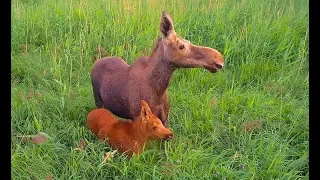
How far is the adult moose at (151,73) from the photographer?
2.84 meters

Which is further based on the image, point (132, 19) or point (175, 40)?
point (132, 19)

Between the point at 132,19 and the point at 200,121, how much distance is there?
3.09ft

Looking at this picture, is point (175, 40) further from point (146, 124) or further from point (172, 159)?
point (172, 159)

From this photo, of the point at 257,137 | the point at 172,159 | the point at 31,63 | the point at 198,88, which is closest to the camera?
the point at 172,159

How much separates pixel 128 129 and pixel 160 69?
0.42 metres

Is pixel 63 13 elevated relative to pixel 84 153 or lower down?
elevated

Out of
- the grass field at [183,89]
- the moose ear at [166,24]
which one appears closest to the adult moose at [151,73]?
the moose ear at [166,24]

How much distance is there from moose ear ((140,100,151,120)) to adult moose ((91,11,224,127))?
0.08 m

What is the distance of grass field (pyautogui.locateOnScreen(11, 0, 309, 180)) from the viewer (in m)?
3.05

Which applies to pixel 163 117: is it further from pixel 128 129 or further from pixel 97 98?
pixel 97 98

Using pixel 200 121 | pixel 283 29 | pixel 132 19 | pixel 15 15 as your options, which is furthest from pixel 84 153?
pixel 283 29

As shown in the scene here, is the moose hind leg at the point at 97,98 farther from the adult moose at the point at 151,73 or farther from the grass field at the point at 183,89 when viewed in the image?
the grass field at the point at 183,89

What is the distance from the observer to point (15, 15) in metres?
4.25

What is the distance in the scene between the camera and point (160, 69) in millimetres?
2918
